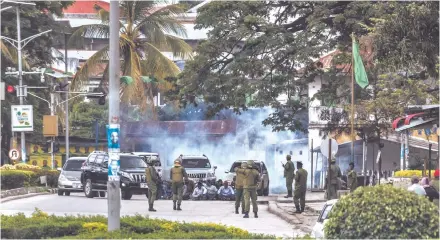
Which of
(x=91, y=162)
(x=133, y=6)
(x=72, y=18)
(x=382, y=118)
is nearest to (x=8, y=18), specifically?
(x=133, y=6)

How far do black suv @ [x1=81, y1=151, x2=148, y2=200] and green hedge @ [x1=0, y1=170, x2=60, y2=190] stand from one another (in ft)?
13.7

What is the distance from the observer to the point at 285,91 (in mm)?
32625

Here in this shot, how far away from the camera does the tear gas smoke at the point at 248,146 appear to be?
52.9m

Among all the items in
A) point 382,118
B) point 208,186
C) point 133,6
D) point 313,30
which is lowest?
point 208,186

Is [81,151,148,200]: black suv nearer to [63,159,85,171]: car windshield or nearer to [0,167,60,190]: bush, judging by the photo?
[63,159,85,171]: car windshield

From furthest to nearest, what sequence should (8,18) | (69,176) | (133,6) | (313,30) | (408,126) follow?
(8,18) < (133,6) < (69,176) < (313,30) < (408,126)

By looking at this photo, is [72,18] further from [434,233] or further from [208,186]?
[434,233]

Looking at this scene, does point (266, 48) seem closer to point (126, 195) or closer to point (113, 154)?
point (126, 195)

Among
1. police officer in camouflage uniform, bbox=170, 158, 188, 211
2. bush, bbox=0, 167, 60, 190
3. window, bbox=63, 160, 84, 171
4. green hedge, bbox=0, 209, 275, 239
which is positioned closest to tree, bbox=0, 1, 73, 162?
bush, bbox=0, 167, 60, 190

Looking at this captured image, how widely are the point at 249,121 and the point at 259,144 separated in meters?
1.48

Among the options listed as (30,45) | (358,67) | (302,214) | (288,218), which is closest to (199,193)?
(302,214)

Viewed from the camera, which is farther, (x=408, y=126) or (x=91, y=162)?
(x=91, y=162)

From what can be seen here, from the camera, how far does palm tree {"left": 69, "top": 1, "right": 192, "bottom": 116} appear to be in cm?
4909

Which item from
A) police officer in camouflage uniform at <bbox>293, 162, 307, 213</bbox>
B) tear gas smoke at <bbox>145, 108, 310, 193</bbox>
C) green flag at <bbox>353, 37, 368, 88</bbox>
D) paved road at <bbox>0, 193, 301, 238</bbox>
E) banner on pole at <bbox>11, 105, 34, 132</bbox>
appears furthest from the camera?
tear gas smoke at <bbox>145, 108, 310, 193</bbox>
